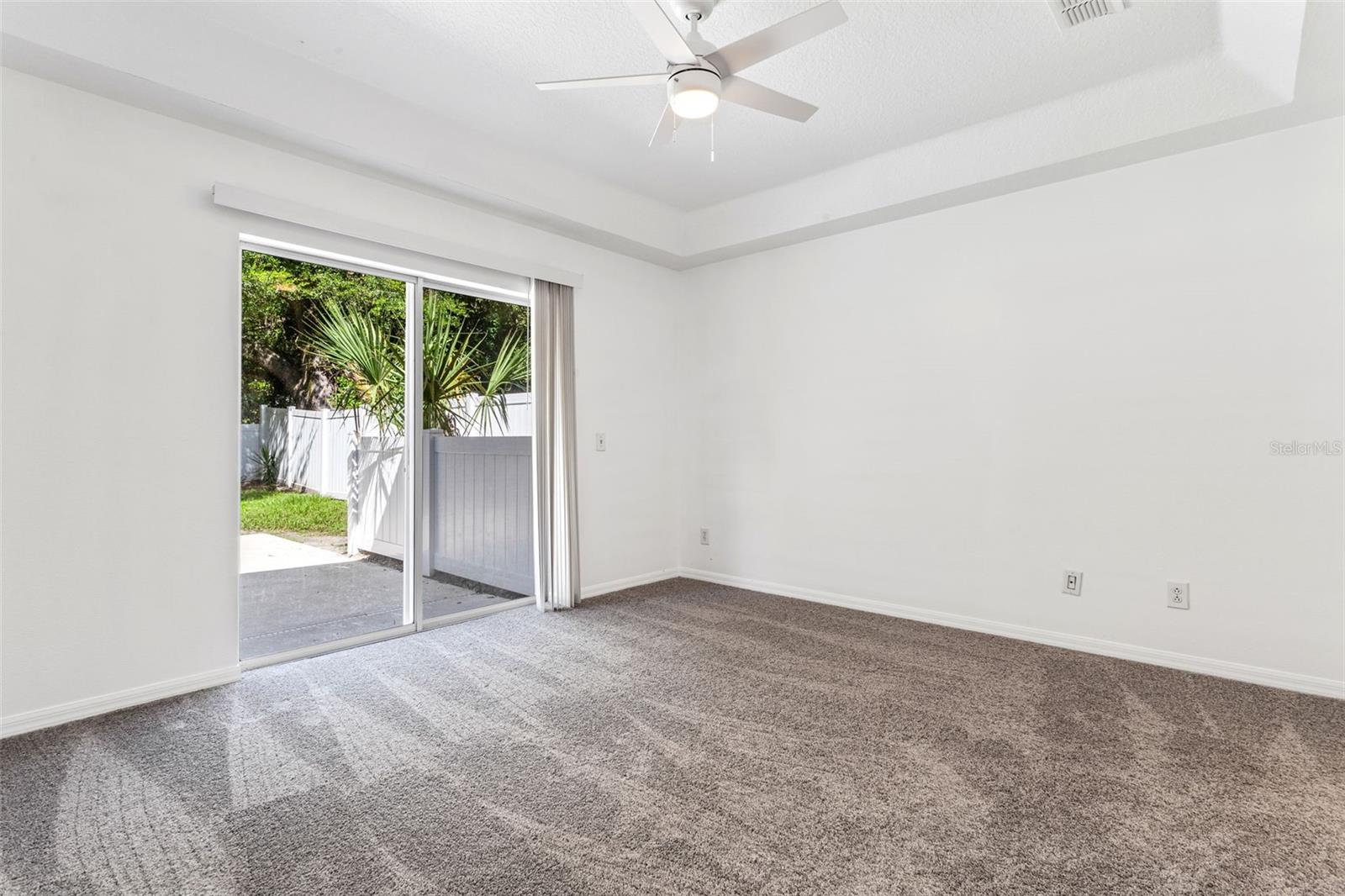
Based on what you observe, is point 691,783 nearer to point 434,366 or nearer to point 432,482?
point 432,482

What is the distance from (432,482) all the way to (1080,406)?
11.7ft

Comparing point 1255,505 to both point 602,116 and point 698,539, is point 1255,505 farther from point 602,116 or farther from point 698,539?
point 602,116

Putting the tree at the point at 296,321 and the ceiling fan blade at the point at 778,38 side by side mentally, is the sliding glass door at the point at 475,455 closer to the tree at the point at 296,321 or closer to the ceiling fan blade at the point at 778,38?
the tree at the point at 296,321

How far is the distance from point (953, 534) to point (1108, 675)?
41.3 inches

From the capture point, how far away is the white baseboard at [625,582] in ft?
14.8

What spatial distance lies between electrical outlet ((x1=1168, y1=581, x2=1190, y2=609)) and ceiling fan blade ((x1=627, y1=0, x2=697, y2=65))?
10.5 feet

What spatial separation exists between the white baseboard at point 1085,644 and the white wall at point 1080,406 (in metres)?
0.04

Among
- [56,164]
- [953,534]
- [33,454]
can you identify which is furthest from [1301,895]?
[56,164]

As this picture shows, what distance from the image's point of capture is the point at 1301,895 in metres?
1.58

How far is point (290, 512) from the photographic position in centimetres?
327

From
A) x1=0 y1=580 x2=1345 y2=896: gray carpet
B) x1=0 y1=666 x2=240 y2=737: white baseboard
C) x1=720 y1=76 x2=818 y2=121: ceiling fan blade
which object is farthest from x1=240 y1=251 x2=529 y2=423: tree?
x1=720 y1=76 x2=818 y2=121: ceiling fan blade

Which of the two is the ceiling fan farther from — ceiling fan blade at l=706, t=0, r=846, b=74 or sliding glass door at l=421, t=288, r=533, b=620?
sliding glass door at l=421, t=288, r=533, b=620

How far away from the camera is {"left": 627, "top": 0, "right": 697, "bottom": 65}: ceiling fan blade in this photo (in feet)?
6.22

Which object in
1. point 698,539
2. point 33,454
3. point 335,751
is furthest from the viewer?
point 698,539
